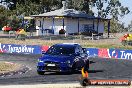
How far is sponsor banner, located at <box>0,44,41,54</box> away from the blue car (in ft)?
61.4

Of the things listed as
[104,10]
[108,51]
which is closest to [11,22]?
[104,10]

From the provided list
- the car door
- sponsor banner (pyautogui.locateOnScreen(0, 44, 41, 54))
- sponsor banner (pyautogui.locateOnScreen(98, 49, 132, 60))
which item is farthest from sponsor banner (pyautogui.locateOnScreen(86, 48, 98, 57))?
the car door

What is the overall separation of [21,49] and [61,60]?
2117 cm

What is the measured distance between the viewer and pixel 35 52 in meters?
43.4

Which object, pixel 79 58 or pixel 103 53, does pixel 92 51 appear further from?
Answer: pixel 79 58

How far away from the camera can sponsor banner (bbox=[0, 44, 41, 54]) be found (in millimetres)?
43344

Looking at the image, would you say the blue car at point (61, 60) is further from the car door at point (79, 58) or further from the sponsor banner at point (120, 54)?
the sponsor banner at point (120, 54)

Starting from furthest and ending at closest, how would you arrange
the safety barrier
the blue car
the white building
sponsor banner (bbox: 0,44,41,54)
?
the white building, sponsor banner (bbox: 0,44,41,54), the safety barrier, the blue car

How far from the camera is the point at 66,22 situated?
70938 mm

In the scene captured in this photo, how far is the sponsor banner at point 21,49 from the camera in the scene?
43.3 m

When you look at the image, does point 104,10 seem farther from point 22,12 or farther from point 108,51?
point 108,51

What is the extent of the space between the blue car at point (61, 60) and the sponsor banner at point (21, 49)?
61.4 ft

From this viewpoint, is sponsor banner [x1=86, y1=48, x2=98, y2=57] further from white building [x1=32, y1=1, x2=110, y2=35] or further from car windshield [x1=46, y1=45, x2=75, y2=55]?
white building [x1=32, y1=1, x2=110, y2=35]

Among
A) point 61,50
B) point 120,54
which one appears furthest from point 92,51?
point 61,50
